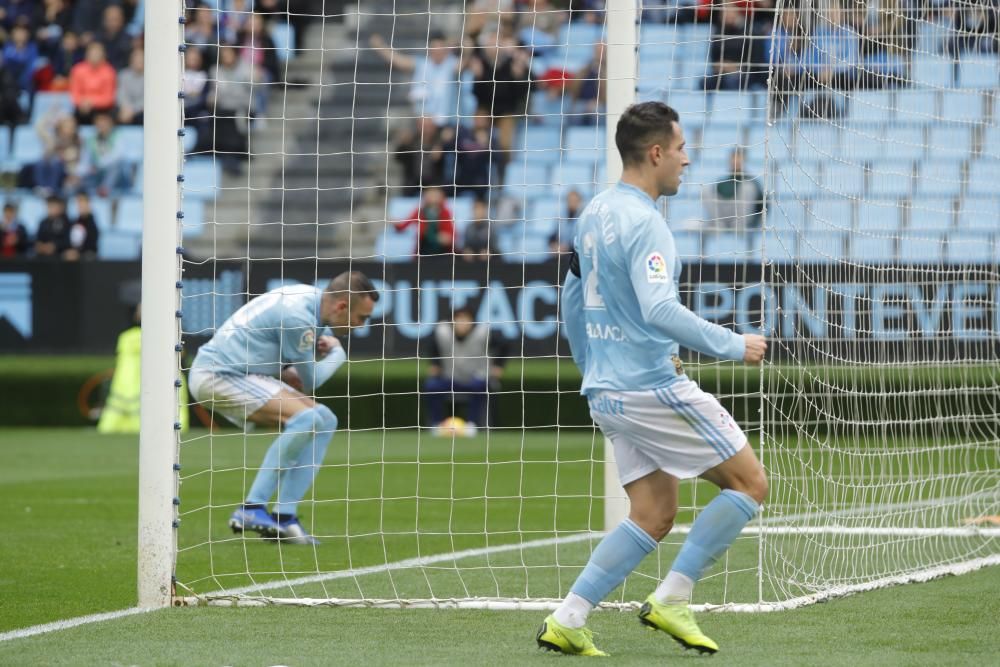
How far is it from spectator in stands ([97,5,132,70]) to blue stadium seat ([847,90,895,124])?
52.8ft

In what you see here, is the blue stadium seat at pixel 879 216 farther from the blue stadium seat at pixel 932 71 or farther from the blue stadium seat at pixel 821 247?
the blue stadium seat at pixel 932 71

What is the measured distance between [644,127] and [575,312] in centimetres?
69

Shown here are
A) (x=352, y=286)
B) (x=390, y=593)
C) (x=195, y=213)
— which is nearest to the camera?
(x=390, y=593)

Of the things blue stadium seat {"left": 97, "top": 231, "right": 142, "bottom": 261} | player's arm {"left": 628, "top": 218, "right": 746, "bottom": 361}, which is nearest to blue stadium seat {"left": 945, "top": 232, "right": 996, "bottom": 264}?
player's arm {"left": 628, "top": 218, "right": 746, "bottom": 361}

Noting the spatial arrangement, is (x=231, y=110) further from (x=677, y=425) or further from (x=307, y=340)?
(x=677, y=425)

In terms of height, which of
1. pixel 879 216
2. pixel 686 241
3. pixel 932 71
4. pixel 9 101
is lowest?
pixel 686 241

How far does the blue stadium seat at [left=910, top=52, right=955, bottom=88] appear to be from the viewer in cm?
932

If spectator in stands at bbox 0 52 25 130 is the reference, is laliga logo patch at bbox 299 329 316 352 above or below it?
below

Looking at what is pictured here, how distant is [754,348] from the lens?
504 cm

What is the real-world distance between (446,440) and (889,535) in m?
9.24

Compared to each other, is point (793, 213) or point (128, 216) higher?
point (793, 213)

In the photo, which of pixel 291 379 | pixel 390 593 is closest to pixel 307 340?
pixel 291 379

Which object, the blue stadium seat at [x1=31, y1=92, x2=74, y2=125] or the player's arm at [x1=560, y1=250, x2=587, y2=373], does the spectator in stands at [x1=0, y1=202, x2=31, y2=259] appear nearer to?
the blue stadium seat at [x1=31, y1=92, x2=74, y2=125]

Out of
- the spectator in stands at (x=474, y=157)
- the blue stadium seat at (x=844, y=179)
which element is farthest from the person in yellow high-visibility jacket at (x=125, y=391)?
the blue stadium seat at (x=844, y=179)
